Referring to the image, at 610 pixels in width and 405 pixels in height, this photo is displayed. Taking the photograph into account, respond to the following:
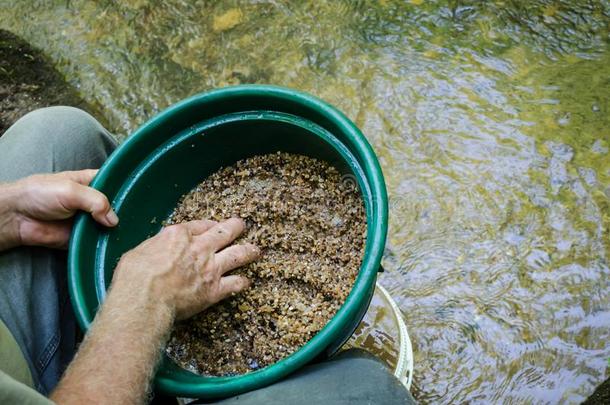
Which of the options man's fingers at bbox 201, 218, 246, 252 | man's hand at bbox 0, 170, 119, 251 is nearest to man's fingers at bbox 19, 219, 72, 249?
man's hand at bbox 0, 170, 119, 251

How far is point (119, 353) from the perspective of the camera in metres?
1.05

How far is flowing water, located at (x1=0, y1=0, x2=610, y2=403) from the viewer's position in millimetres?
1630

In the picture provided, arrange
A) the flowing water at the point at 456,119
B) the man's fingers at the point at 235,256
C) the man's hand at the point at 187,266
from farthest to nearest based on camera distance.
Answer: the flowing water at the point at 456,119
the man's fingers at the point at 235,256
the man's hand at the point at 187,266

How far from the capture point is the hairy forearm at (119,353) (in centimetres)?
101

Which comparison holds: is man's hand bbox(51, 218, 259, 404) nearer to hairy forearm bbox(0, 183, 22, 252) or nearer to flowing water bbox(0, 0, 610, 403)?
hairy forearm bbox(0, 183, 22, 252)

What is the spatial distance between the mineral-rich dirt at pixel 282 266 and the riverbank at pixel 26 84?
934mm

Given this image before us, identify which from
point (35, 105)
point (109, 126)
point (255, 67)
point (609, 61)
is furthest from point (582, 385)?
point (35, 105)

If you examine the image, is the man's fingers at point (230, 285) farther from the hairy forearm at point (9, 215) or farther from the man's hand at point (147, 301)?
the hairy forearm at point (9, 215)

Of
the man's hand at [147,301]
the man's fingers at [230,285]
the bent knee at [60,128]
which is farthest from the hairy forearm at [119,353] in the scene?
the bent knee at [60,128]

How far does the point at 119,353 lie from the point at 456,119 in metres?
1.23

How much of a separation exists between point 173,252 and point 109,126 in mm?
1014

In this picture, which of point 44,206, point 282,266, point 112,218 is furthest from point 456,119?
point 44,206

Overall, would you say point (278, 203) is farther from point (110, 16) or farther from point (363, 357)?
point (110, 16)

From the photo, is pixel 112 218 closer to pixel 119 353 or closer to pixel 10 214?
pixel 10 214
